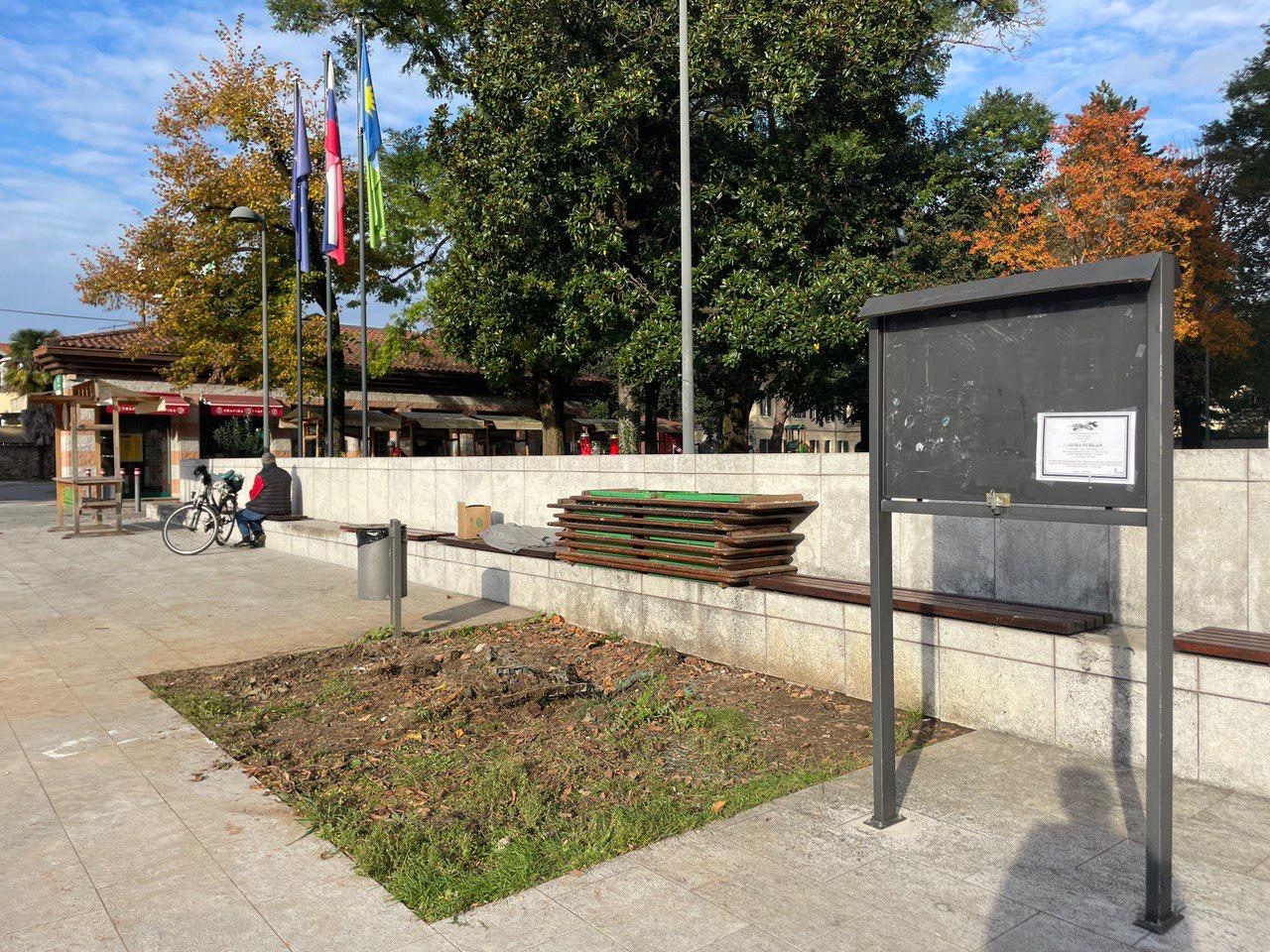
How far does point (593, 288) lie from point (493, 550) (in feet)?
27.9

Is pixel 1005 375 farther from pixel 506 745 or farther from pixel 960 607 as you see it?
pixel 506 745

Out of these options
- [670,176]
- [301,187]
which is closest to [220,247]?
[301,187]

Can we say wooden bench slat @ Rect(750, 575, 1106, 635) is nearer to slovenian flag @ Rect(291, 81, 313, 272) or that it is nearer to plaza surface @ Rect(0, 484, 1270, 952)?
plaza surface @ Rect(0, 484, 1270, 952)

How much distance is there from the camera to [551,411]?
2409 cm

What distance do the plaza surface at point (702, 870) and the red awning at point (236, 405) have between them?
94.6 ft

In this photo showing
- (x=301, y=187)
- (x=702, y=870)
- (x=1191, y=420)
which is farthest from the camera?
(x=1191, y=420)

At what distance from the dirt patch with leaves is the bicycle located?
8909 millimetres

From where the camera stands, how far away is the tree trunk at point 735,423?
21109mm

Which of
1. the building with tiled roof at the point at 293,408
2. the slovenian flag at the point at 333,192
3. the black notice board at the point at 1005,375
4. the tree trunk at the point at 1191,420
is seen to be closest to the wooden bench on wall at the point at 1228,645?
the black notice board at the point at 1005,375

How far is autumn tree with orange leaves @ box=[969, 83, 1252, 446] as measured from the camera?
25.1m

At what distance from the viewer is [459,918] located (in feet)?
10.5

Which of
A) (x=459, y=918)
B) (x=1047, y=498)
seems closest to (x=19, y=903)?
(x=459, y=918)

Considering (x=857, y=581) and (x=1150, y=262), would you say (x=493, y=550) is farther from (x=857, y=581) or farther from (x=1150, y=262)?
(x=1150, y=262)

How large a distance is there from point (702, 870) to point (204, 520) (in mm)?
14744
